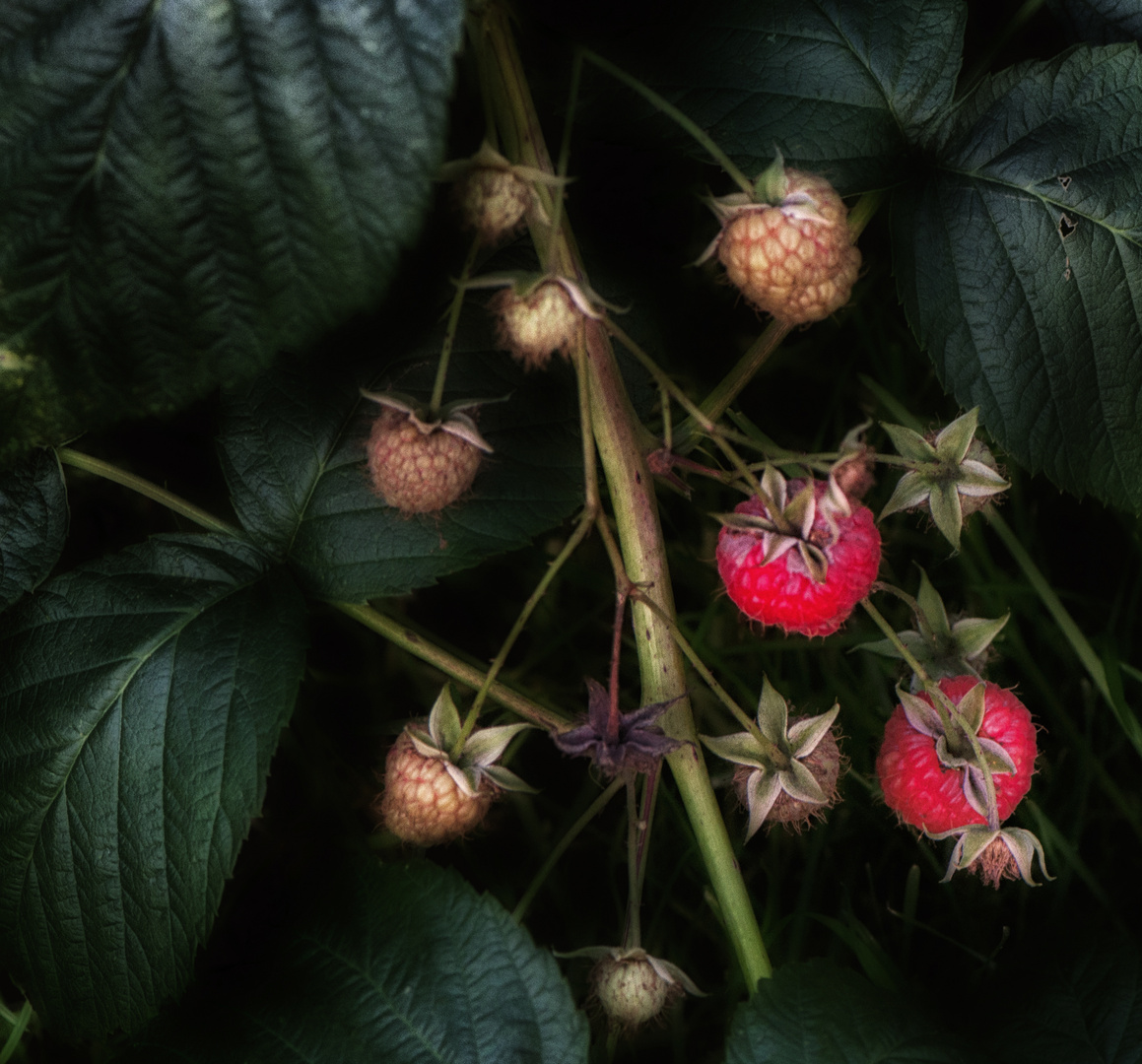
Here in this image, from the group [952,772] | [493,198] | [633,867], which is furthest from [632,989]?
[493,198]

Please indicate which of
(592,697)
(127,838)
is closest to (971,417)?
(592,697)

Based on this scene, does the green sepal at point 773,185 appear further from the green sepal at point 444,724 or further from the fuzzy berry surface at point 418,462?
the green sepal at point 444,724

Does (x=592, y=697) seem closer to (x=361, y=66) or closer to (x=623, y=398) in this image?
(x=623, y=398)

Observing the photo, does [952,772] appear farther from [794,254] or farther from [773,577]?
[794,254]

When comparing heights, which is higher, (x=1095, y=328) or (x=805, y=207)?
(x=805, y=207)

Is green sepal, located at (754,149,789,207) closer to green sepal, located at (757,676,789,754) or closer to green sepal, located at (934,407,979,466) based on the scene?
green sepal, located at (934,407,979,466)

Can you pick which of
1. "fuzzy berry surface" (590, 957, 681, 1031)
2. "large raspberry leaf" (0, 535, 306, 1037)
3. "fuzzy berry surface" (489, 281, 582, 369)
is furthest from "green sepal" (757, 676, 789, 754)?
"large raspberry leaf" (0, 535, 306, 1037)
